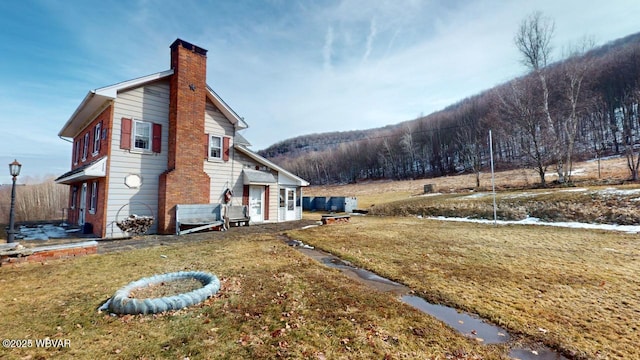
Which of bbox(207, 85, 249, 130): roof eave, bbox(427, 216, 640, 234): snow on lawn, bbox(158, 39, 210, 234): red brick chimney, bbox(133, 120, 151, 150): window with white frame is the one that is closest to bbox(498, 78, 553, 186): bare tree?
bbox(427, 216, 640, 234): snow on lawn

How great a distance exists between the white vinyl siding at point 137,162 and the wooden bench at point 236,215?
303 centimetres

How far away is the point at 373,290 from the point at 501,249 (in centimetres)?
572

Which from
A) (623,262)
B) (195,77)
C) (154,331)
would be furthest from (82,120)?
(623,262)

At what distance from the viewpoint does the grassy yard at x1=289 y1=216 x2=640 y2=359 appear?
142 inches

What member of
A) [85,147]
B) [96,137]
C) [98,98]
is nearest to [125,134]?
[98,98]

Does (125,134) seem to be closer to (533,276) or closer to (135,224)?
(135,224)

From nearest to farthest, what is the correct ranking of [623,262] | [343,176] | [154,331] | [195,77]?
[154,331] < [623,262] < [195,77] < [343,176]

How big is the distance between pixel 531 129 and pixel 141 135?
27.4 metres

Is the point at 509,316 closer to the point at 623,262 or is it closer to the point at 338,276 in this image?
the point at 338,276

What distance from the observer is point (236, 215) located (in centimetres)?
1373

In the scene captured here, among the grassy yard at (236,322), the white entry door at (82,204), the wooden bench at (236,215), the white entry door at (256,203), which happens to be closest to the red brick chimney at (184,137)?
the wooden bench at (236,215)

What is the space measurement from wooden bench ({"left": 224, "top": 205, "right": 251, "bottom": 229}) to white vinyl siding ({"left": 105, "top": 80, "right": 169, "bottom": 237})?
119 inches

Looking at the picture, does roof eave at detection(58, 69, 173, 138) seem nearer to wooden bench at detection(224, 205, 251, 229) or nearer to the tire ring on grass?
wooden bench at detection(224, 205, 251, 229)

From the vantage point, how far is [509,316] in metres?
4.02
